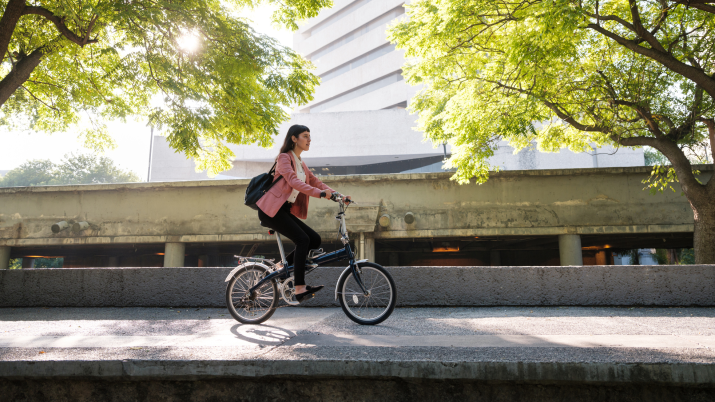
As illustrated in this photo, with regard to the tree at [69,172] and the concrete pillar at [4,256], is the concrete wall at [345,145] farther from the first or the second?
the tree at [69,172]

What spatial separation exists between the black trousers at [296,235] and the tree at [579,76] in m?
7.93

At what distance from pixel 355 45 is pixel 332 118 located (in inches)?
1027

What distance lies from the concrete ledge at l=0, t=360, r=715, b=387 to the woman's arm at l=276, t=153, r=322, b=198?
76.8 inches

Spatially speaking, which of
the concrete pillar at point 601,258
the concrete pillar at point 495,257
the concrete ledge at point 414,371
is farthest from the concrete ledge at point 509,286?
the concrete pillar at point 601,258

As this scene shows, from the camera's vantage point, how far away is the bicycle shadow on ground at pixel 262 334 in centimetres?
345

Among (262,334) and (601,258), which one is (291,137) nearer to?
(262,334)

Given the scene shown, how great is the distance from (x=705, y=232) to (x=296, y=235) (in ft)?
40.3

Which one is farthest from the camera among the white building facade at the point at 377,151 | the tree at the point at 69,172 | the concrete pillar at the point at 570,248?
the tree at the point at 69,172

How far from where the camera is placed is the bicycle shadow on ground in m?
3.45

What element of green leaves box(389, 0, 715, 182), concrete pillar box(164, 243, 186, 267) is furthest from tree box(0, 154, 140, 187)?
green leaves box(389, 0, 715, 182)

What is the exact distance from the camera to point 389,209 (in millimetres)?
18562

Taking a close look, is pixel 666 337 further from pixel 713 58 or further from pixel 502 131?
pixel 713 58

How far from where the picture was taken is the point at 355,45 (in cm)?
6112

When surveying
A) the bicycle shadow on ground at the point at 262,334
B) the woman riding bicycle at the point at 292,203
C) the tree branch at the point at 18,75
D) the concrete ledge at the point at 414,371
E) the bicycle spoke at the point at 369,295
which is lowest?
the bicycle shadow on ground at the point at 262,334
